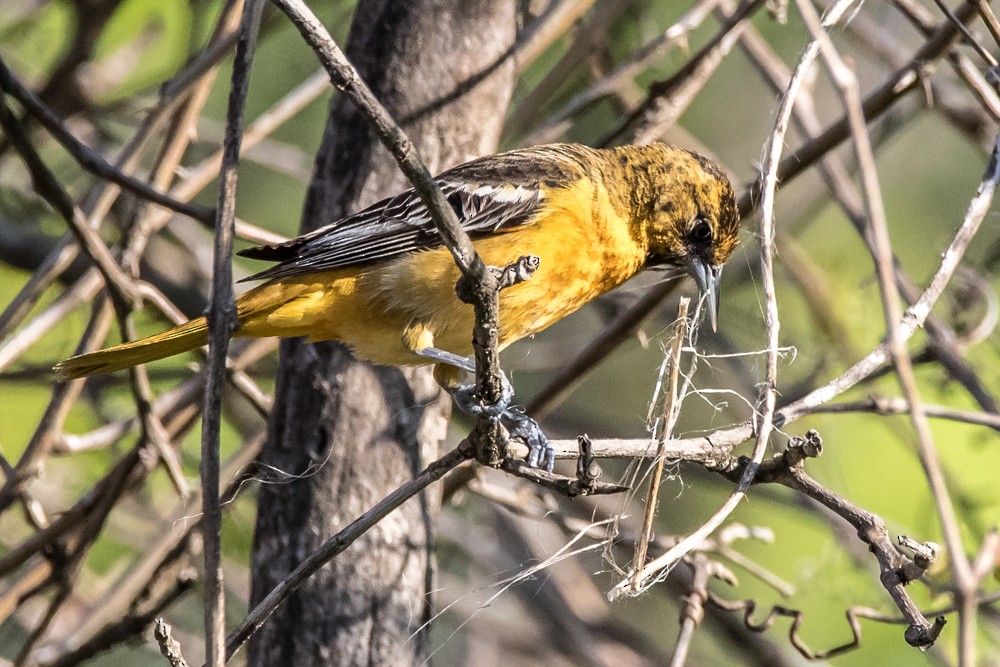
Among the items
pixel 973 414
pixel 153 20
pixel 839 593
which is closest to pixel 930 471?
pixel 973 414

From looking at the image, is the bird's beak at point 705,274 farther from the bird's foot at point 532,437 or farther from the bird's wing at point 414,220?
the bird's foot at point 532,437

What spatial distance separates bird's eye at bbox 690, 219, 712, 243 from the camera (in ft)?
11.3

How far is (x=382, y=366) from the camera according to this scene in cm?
316

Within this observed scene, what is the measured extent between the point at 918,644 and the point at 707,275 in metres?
1.87

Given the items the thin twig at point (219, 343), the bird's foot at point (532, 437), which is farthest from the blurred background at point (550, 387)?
the thin twig at point (219, 343)

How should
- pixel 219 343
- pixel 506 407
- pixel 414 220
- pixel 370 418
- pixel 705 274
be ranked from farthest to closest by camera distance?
pixel 705 274 < pixel 414 220 < pixel 370 418 < pixel 506 407 < pixel 219 343

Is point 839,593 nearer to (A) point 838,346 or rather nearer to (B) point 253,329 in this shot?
(A) point 838,346

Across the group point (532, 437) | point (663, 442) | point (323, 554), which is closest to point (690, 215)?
point (532, 437)

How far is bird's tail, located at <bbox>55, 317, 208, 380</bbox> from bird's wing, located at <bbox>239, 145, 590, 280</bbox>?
24 cm

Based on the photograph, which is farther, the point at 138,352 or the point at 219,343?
the point at 138,352

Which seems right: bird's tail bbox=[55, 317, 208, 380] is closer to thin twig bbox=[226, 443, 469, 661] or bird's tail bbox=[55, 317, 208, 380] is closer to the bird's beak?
thin twig bbox=[226, 443, 469, 661]

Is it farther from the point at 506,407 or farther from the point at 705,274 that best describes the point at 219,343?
the point at 705,274

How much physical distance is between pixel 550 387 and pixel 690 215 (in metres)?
0.74

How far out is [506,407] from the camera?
2.67 meters
